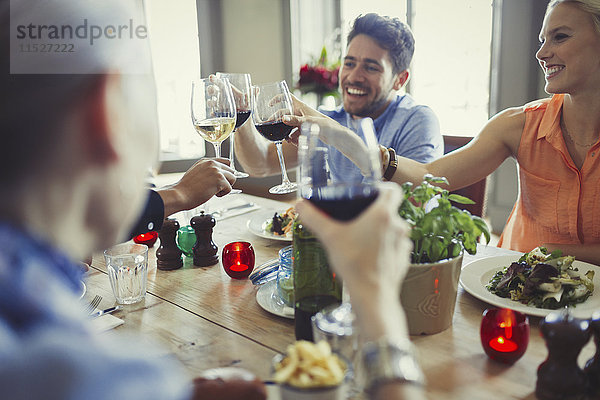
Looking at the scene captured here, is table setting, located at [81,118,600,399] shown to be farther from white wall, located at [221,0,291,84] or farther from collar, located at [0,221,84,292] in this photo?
white wall, located at [221,0,291,84]

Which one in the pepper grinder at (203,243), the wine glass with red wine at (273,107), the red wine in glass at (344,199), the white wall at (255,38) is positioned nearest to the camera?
the red wine in glass at (344,199)

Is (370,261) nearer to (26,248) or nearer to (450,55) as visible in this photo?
(26,248)

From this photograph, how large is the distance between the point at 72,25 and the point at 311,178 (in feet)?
1.15

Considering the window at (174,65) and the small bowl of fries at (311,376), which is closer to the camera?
the small bowl of fries at (311,376)

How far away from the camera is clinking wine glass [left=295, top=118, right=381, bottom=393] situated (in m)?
0.68

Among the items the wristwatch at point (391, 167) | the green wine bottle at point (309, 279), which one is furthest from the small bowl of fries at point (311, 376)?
the wristwatch at point (391, 167)

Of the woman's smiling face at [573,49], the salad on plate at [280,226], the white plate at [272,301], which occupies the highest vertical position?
the woman's smiling face at [573,49]

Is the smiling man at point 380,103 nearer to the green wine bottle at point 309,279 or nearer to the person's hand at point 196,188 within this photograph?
the person's hand at point 196,188

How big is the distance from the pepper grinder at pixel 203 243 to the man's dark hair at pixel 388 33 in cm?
146

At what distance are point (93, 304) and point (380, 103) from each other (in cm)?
179

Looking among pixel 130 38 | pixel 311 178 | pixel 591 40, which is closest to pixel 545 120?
pixel 591 40

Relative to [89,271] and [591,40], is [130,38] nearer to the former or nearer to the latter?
[89,271]

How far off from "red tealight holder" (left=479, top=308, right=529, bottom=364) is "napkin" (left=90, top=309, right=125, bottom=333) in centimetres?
68

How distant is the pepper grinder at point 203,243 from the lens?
1376 mm
